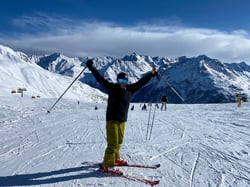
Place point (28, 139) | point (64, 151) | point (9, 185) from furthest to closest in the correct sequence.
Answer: point (28, 139), point (64, 151), point (9, 185)

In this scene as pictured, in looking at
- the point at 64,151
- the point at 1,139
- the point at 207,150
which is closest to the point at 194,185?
the point at 207,150

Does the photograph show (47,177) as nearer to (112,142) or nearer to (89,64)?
(112,142)

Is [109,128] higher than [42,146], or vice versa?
[109,128]

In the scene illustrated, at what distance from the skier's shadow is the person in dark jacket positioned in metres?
0.43

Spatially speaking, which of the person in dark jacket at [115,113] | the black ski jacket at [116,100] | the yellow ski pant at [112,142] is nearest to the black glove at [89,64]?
the person in dark jacket at [115,113]

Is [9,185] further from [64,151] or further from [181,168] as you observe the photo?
[181,168]

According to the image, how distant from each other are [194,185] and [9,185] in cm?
356

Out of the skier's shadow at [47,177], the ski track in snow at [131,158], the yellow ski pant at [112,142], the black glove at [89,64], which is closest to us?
the skier's shadow at [47,177]

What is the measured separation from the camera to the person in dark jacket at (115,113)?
672cm

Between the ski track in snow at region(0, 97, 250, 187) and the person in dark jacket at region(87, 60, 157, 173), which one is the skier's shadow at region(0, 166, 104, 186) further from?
the person in dark jacket at region(87, 60, 157, 173)

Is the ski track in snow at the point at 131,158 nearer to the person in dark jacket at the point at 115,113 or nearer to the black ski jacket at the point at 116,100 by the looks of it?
the person in dark jacket at the point at 115,113

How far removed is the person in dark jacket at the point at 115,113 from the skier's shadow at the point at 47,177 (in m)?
0.43

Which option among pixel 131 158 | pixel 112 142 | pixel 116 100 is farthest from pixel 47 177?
pixel 131 158

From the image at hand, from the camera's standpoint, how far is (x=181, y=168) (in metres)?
7.25
